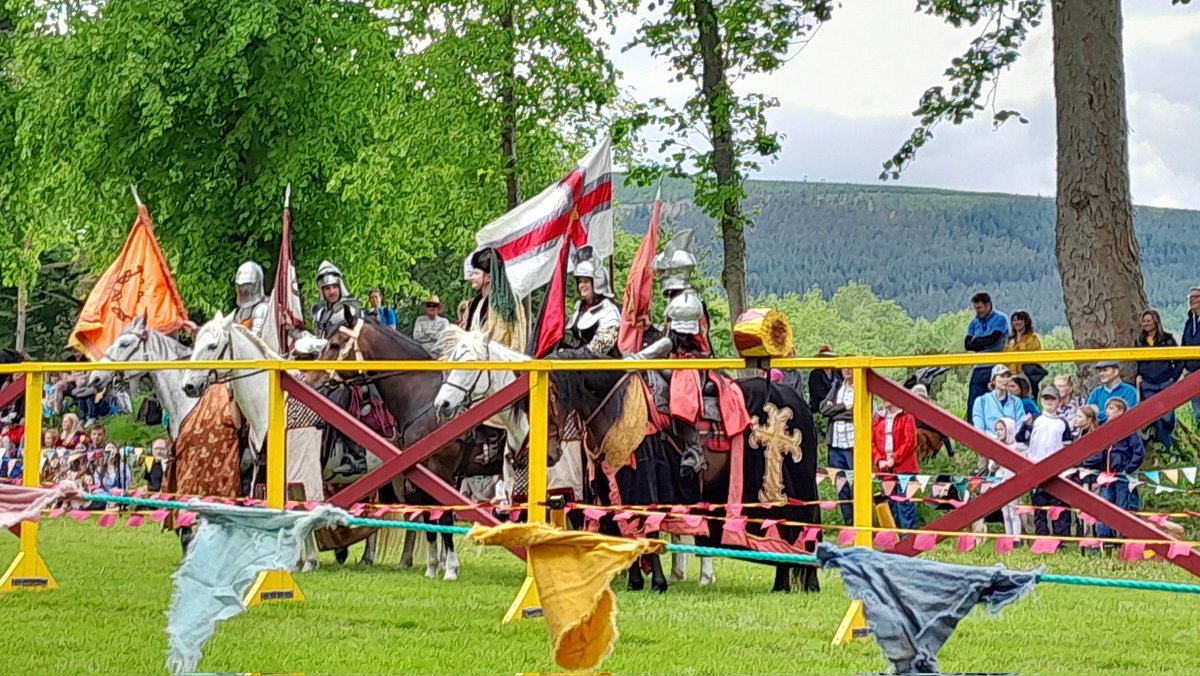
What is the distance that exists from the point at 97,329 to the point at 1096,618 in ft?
30.4

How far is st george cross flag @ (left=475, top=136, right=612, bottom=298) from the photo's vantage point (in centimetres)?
1316

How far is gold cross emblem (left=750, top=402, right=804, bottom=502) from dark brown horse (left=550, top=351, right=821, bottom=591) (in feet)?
0.10

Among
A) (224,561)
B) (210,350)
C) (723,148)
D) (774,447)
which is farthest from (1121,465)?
(224,561)

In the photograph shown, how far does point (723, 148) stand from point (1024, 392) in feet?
23.1

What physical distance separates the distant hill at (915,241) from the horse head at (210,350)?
27.7 metres

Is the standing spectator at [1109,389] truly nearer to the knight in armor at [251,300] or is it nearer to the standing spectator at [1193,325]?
the standing spectator at [1193,325]

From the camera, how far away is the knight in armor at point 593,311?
1180 cm

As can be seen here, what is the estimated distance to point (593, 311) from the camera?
11992 millimetres

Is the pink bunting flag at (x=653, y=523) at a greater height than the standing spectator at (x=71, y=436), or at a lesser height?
lesser

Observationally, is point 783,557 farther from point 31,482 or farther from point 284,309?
point 284,309

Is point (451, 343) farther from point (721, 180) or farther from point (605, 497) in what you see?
point (721, 180)

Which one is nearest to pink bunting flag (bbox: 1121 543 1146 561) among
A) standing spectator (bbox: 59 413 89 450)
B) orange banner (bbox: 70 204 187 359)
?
orange banner (bbox: 70 204 187 359)

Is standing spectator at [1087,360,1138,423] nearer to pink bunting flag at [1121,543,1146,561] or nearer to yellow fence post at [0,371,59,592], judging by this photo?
pink bunting flag at [1121,543,1146,561]

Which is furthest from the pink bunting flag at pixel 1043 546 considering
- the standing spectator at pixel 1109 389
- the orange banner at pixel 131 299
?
the orange banner at pixel 131 299
